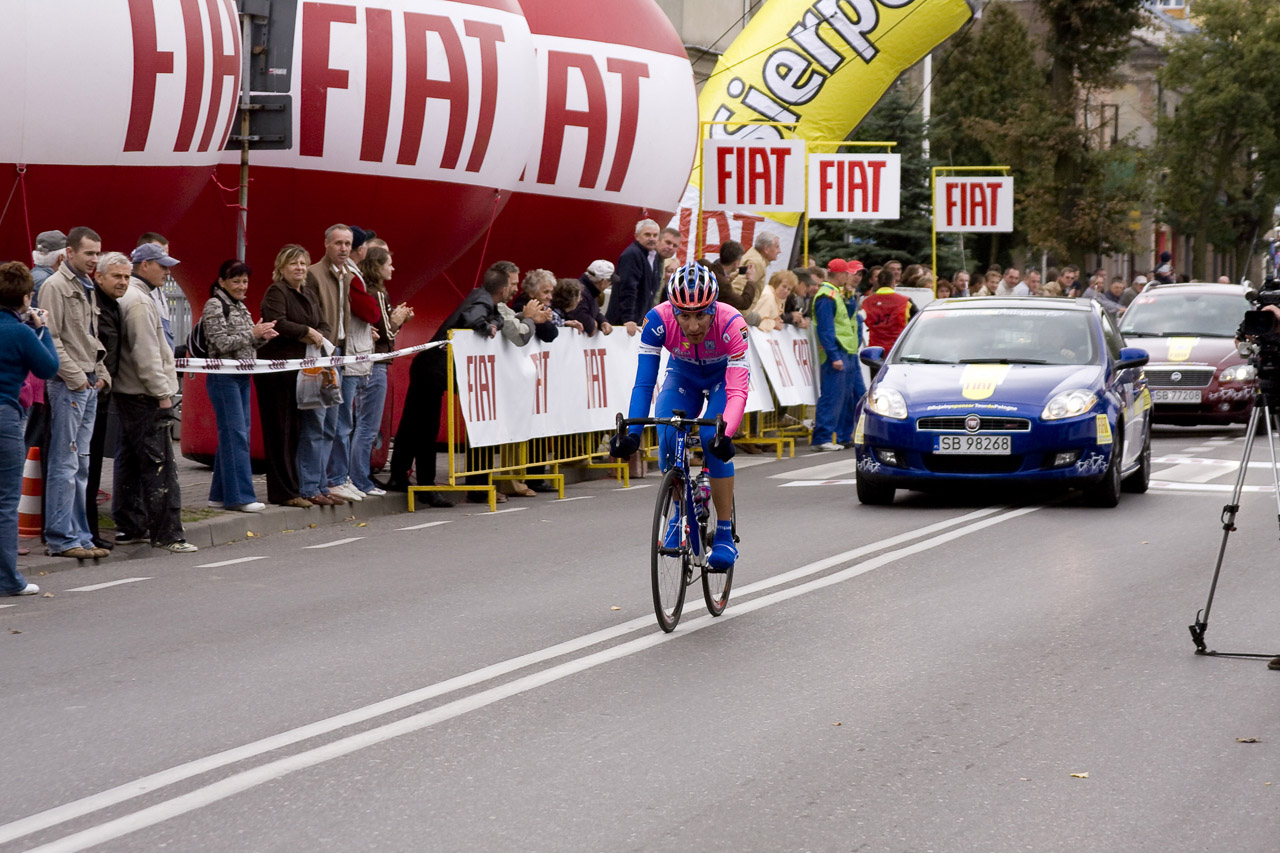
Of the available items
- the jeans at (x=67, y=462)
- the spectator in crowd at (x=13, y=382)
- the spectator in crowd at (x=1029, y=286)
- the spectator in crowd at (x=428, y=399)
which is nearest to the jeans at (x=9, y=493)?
the spectator in crowd at (x=13, y=382)

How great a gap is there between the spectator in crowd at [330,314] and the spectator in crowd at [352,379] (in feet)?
0.07

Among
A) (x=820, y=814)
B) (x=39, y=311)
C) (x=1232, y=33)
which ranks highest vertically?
(x=1232, y=33)

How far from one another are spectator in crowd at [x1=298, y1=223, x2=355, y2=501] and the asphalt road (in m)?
1.49

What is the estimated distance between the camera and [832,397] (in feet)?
66.4

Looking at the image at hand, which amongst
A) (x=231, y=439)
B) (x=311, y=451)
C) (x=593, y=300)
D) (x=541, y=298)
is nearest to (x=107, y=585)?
(x=231, y=439)

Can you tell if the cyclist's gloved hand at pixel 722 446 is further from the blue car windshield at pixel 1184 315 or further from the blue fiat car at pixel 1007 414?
the blue car windshield at pixel 1184 315

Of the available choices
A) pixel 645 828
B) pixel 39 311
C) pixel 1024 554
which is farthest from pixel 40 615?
pixel 1024 554

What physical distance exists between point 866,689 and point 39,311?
5.64 metres

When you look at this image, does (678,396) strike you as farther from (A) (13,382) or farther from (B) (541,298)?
(B) (541,298)

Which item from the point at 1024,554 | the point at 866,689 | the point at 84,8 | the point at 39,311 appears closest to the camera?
the point at 866,689

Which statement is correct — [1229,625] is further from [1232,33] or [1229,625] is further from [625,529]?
[1232,33]

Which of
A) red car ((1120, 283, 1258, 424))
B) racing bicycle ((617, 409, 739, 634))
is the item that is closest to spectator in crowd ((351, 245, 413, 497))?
racing bicycle ((617, 409, 739, 634))

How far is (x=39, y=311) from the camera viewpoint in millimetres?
10562

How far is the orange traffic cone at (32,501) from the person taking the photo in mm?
12031
